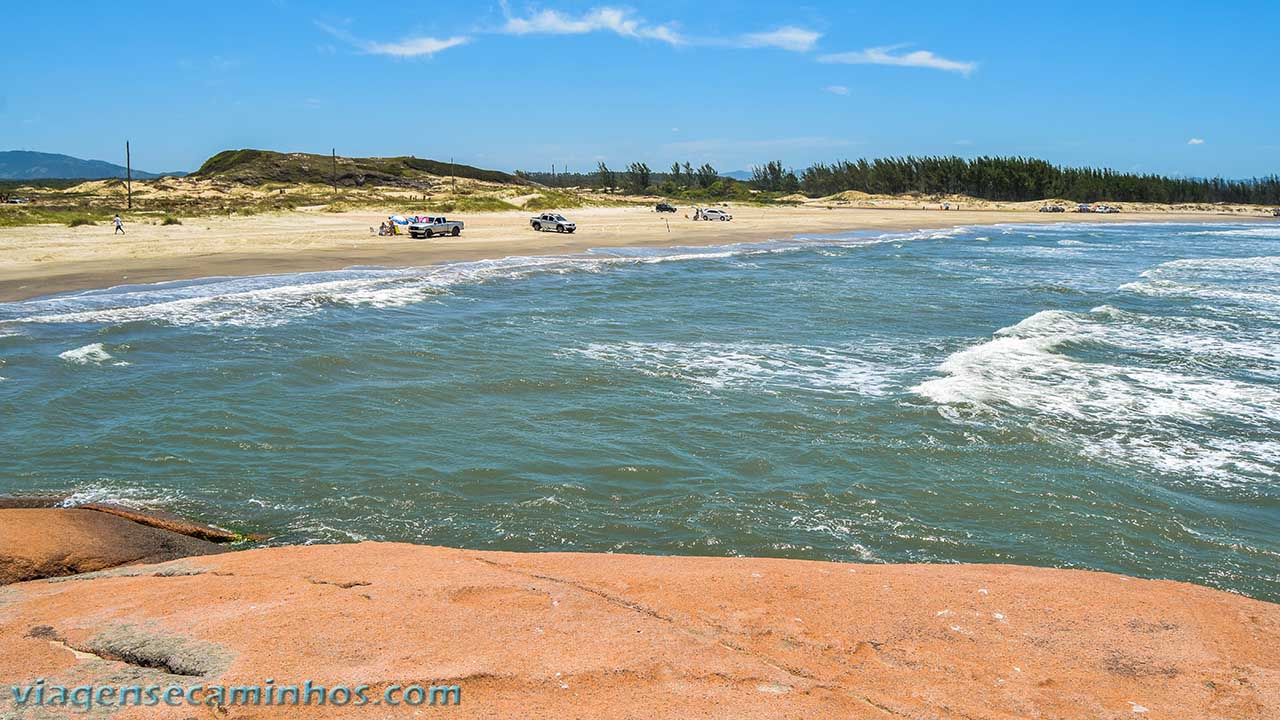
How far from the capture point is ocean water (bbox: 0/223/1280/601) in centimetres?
1042

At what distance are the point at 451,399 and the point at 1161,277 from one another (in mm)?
33899

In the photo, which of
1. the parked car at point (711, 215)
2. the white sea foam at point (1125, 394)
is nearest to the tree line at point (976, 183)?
the parked car at point (711, 215)

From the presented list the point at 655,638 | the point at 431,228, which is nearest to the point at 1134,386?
the point at 655,638

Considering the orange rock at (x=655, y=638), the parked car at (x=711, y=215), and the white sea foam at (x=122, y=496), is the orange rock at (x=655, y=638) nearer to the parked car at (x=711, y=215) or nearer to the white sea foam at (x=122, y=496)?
the white sea foam at (x=122, y=496)

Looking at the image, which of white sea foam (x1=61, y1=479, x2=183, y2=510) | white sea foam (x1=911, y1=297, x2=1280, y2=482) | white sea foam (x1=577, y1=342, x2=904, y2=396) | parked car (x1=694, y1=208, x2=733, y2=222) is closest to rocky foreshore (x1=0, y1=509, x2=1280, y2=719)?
white sea foam (x1=61, y1=479, x2=183, y2=510)

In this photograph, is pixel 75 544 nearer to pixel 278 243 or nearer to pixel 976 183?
pixel 278 243

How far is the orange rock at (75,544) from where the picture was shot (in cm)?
734

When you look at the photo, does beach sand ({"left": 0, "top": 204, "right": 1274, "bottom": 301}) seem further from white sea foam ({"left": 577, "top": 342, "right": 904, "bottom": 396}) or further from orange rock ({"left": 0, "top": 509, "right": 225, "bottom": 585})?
A: orange rock ({"left": 0, "top": 509, "right": 225, "bottom": 585})

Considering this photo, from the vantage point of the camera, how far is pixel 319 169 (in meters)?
103

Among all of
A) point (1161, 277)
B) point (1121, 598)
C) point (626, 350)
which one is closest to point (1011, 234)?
point (1161, 277)

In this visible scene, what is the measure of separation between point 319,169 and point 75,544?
339 ft

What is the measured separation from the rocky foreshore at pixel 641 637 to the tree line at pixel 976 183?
12678cm

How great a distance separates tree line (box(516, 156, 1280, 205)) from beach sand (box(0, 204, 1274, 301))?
6740cm

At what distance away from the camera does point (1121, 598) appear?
7.20 metres
